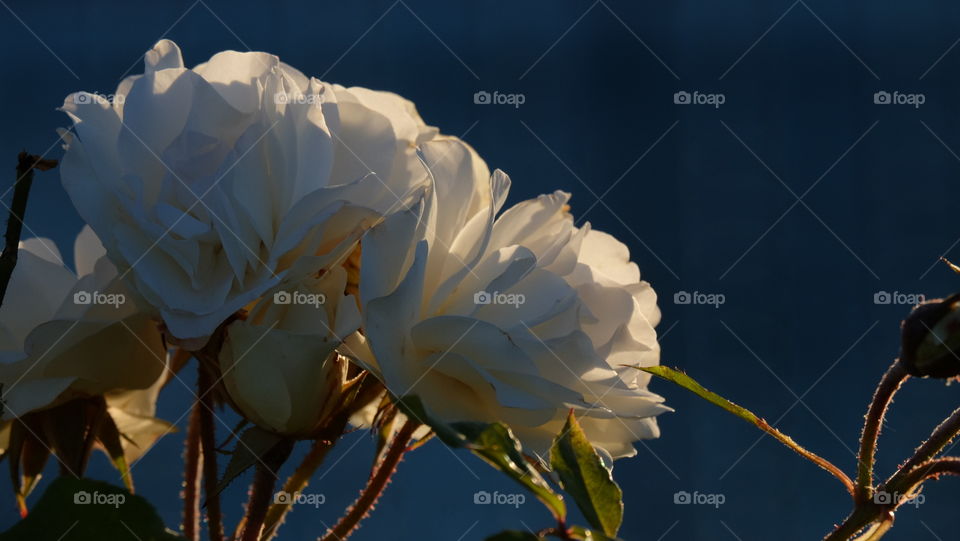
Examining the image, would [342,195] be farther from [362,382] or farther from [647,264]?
[647,264]

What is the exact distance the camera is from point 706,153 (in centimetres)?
206

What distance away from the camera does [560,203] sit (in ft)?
0.93

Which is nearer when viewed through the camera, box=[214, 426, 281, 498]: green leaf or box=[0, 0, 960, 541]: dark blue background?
box=[214, 426, 281, 498]: green leaf

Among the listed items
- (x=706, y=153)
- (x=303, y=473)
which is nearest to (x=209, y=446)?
(x=303, y=473)

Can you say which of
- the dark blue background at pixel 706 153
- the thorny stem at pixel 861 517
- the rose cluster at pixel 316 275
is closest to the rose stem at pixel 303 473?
the rose cluster at pixel 316 275

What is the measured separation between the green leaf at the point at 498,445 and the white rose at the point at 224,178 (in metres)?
0.07

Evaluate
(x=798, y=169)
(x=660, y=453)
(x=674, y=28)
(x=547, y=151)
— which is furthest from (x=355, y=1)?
(x=660, y=453)

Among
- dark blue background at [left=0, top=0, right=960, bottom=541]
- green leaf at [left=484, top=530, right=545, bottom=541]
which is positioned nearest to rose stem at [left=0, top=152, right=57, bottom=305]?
green leaf at [left=484, top=530, right=545, bottom=541]

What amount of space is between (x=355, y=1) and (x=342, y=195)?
6.17ft

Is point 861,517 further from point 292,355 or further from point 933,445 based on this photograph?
point 292,355

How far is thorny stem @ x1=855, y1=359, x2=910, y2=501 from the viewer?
0.82ft

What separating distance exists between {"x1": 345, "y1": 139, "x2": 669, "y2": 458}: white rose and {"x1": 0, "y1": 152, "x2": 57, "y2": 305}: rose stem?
78 mm

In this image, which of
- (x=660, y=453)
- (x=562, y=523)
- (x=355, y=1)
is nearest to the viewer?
(x=562, y=523)

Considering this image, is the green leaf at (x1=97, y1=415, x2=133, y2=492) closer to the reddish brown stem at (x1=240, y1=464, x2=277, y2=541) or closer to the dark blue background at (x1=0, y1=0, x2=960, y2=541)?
the reddish brown stem at (x1=240, y1=464, x2=277, y2=541)
